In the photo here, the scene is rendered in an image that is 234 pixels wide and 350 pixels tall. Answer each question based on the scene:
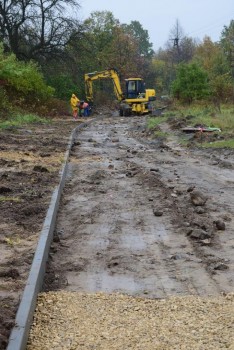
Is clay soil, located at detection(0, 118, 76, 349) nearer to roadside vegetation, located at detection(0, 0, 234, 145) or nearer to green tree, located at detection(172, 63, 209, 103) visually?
roadside vegetation, located at detection(0, 0, 234, 145)

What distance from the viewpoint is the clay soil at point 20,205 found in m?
4.89

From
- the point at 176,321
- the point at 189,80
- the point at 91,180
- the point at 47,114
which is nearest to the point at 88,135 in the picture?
the point at 91,180

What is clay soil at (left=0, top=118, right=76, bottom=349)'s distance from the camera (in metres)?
4.89

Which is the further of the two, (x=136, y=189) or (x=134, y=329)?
(x=136, y=189)

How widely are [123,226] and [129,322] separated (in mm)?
3111

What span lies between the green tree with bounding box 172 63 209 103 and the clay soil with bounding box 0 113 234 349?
101 feet

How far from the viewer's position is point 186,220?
7492 millimetres

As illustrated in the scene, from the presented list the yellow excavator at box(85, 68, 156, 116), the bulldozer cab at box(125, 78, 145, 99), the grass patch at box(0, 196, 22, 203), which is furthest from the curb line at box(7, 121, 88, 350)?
the bulldozer cab at box(125, 78, 145, 99)

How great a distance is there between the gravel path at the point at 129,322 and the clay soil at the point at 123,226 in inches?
9.0

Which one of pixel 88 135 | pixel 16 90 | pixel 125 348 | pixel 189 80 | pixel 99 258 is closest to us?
pixel 125 348

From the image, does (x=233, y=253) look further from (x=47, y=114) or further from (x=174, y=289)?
(x=47, y=114)

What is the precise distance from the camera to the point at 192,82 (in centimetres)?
4406

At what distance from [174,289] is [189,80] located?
1585 inches

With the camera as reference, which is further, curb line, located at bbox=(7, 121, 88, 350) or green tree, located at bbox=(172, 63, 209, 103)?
green tree, located at bbox=(172, 63, 209, 103)
